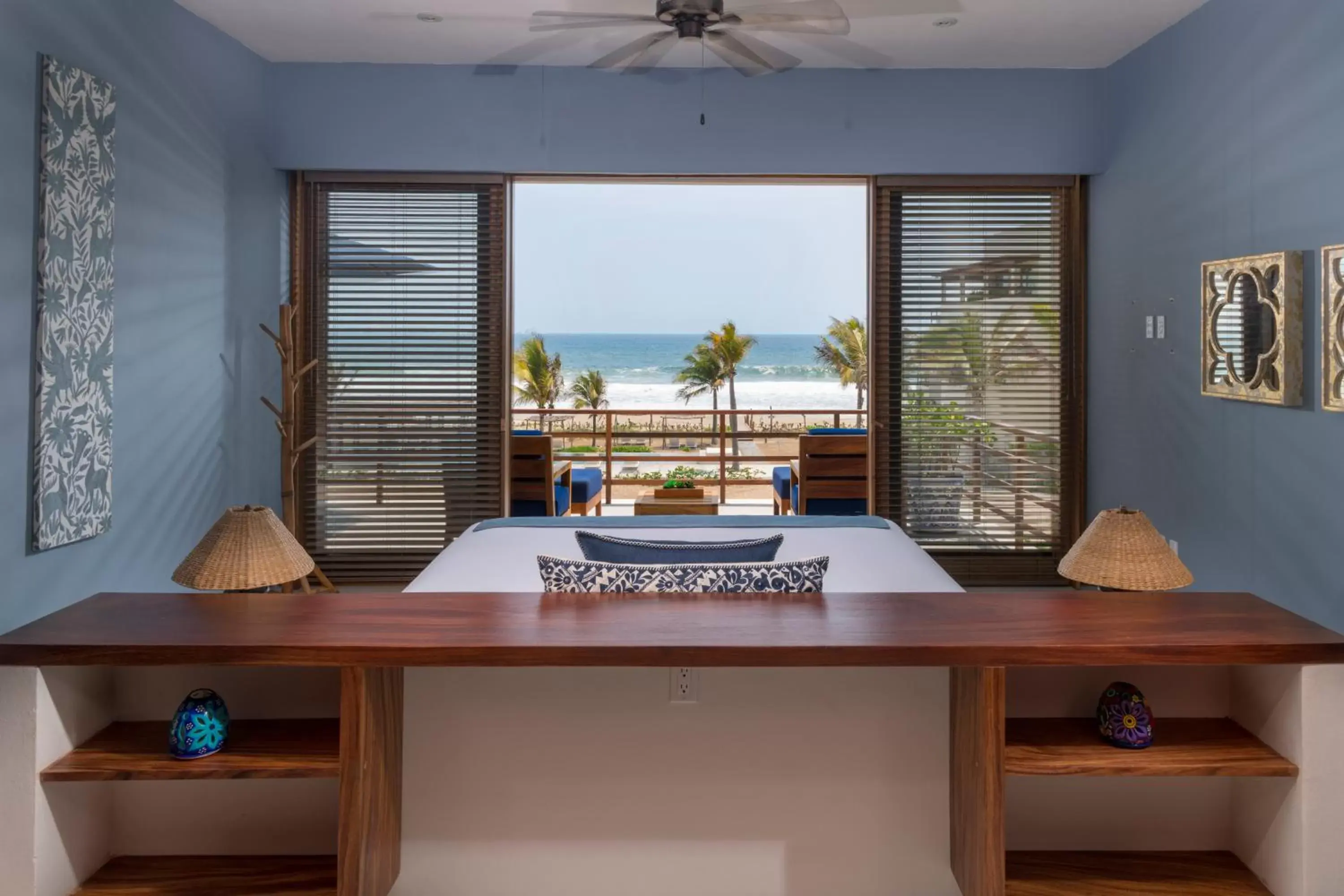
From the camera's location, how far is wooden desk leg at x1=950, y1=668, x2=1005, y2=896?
1.61 meters

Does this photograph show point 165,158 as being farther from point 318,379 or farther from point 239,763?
point 239,763

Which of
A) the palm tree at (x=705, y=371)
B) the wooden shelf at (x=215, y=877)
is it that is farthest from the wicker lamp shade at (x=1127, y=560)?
the palm tree at (x=705, y=371)

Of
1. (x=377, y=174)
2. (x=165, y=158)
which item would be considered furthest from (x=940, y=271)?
(x=165, y=158)

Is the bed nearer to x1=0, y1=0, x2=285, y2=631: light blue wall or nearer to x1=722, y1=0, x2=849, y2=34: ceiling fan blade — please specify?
x1=0, y1=0, x2=285, y2=631: light blue wall

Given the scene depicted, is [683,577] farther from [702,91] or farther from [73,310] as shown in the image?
[702,91]

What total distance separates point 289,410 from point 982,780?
4094 mm

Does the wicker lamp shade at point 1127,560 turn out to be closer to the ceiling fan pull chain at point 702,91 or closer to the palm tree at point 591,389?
the ceiling fan pull chain at point 702,91

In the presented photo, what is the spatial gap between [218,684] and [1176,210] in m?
4.21

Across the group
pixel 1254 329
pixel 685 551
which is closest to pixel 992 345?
pixel 1254 329

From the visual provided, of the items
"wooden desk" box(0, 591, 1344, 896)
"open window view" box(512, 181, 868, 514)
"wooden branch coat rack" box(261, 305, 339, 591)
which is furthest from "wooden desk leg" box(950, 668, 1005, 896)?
"open window view" box(512, 181, 868, 514)

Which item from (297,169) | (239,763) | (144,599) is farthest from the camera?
(297,169)

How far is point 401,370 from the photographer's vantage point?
5.19 meters

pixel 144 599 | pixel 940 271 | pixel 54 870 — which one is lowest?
pixel 54 870

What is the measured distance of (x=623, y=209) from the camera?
19297 millimetres
